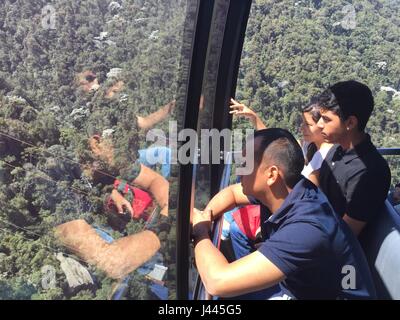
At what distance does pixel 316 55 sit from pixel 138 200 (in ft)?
11.7

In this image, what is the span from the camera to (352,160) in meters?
2.04

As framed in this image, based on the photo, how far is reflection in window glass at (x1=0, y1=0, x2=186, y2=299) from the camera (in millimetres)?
1050

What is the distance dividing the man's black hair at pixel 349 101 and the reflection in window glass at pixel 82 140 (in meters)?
0.99

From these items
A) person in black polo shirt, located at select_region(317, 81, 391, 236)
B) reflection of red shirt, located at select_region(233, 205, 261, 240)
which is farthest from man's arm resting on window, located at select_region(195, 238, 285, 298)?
person in black polo shirt, located at select_region(317, 81, 391, 236)

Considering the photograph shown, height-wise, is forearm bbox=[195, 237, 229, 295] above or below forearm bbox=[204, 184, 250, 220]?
below

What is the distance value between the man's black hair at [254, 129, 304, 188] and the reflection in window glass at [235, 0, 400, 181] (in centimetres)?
107

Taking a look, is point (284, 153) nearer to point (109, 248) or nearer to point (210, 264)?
point (210, 264)

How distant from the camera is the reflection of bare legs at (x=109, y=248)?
1258 millimetres

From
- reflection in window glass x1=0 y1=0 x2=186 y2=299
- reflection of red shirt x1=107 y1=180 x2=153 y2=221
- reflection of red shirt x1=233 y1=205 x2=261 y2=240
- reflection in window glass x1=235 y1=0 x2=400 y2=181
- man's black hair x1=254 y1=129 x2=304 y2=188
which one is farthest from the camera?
reflection in window glass x1=235 y1=0 x2=400 y2=181

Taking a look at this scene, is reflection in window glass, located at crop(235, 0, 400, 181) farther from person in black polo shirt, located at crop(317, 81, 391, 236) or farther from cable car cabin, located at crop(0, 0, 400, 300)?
cable car cabin, located at crop(0, 0, 400, 300)

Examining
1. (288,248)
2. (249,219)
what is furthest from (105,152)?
(249,219)

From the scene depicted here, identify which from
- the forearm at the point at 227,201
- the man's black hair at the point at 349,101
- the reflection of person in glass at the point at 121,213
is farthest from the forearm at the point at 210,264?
the man's black hair at the point at 349,101

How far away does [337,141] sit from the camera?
216cm
